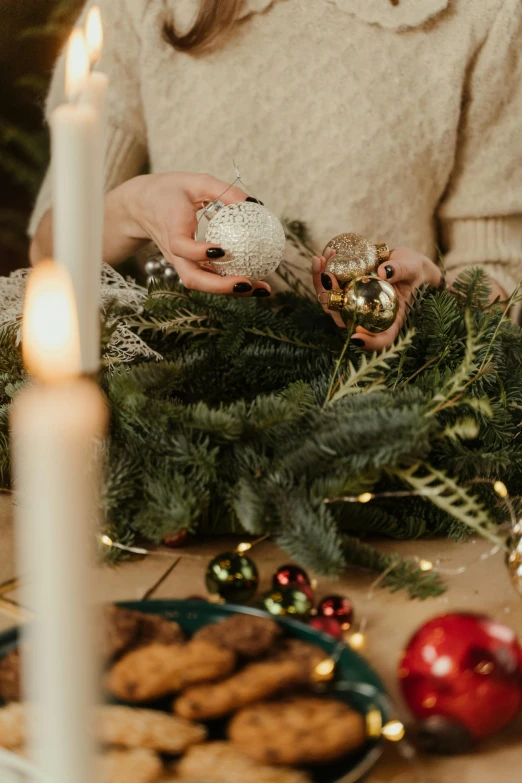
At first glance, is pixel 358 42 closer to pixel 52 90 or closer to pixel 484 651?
pixel 52 90

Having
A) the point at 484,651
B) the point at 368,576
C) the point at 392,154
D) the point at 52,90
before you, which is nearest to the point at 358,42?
the point at 392,154

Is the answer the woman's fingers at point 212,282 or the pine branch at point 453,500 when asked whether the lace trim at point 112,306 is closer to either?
the woman's fingers at point 212,282

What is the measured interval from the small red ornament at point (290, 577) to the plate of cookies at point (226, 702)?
81mm

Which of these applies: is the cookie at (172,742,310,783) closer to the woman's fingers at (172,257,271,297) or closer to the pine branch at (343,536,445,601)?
the pine branch at (343,536,445,601)

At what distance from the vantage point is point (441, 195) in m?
1.19

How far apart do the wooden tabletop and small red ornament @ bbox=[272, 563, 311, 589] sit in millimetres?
29

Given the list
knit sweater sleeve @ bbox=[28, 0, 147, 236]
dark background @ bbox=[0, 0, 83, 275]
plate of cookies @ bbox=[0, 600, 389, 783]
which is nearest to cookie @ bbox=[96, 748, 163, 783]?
plate of cookies @ bbox=[0, 600, 389, 783]

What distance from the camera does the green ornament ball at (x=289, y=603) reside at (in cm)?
45

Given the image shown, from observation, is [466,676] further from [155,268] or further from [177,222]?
[155,268]

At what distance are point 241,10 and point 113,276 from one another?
0.54m

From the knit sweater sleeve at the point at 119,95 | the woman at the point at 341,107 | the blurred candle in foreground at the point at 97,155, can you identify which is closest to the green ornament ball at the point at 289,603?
→ the blurred candle in foreground at the point at 97,155

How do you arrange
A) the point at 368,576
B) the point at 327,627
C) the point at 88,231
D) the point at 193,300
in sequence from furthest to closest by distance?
the point at 193,300
the point at 368,576
the point at 327,627
the point at 88,231

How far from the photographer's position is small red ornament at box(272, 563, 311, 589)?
477 millimetres

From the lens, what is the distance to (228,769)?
300 mm
